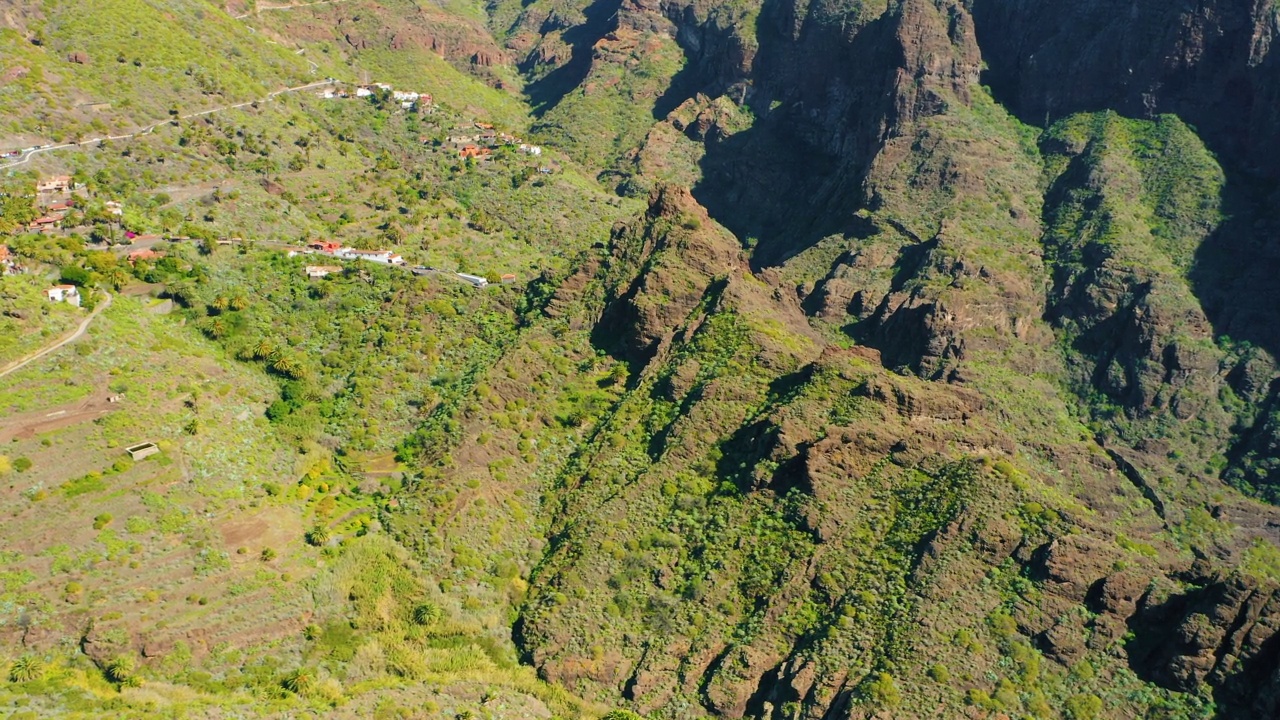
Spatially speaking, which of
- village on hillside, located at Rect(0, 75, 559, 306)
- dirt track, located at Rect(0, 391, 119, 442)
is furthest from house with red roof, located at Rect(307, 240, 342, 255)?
dirt track, located at Rect(0, 391, 119, 442)

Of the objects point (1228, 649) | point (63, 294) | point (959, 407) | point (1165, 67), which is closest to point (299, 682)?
point (63, 294)

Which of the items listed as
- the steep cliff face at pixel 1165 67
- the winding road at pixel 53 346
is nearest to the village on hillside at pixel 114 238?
the winding road at pixel 53 346

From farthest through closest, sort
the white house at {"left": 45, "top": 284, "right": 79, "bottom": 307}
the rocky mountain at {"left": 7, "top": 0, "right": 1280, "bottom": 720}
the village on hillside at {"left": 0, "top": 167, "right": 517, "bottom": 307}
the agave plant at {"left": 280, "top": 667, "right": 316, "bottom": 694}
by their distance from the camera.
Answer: the village on hillside at {"left": 0, "top": 167, "right": 517, "bottom": 307}
the white house at {"left": 45, "top": 284, "right": 79, "bottom": 307}
the rocky mountain at {"left": 7, "top": 0, "right": 1280, "bottom": 720}
the agave plant at {"left": 280, "top": 667, "right": 316, "bottom": 694}

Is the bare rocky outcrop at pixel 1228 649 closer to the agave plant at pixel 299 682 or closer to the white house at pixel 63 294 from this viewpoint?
the agave plant at pixel 299 682

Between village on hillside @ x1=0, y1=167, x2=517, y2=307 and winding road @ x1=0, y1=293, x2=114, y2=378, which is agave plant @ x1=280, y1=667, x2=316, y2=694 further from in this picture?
village on hillside @ x1=0, y1=167, x2=517, y2=307

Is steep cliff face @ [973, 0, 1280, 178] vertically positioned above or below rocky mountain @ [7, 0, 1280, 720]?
above

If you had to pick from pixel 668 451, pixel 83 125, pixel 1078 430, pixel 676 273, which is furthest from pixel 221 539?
pixel 1078 430

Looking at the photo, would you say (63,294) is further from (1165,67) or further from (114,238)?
(1165,67)

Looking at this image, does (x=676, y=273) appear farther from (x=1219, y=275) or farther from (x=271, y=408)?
(x=1219, y=275)
